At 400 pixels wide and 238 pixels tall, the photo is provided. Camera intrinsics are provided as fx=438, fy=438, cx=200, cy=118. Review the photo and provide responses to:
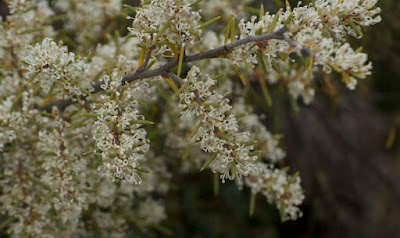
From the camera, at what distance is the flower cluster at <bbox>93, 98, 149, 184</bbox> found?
1.07 meters

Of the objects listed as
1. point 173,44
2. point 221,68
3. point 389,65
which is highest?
point 389,65

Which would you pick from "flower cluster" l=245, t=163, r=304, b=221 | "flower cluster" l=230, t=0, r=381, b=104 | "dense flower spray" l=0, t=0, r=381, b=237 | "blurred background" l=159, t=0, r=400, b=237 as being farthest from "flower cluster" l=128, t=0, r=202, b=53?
"blurred background" l=159, t=0, r=400, b=237

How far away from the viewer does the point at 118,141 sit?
112 cm

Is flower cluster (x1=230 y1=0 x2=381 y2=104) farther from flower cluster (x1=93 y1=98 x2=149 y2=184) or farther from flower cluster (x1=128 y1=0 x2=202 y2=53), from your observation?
flower cluster (x1=93 y1=98 x2=149 y2=184)

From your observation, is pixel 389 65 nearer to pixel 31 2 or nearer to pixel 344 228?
pixel 344 228

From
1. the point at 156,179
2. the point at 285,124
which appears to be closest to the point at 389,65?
the point at 285,124

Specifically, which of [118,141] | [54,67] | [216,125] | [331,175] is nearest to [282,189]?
[216,125]

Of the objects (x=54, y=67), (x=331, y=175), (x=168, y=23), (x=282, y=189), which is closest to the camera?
(x=168, y=23)

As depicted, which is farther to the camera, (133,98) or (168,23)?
(133,98)

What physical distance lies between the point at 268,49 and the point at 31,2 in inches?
41.1

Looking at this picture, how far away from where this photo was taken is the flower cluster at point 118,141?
1.07 meters

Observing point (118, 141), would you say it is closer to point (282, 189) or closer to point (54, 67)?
point (54, 67)

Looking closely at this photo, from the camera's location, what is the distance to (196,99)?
1.12 m

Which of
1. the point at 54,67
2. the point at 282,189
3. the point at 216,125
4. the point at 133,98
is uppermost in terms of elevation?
the point at 54,67
